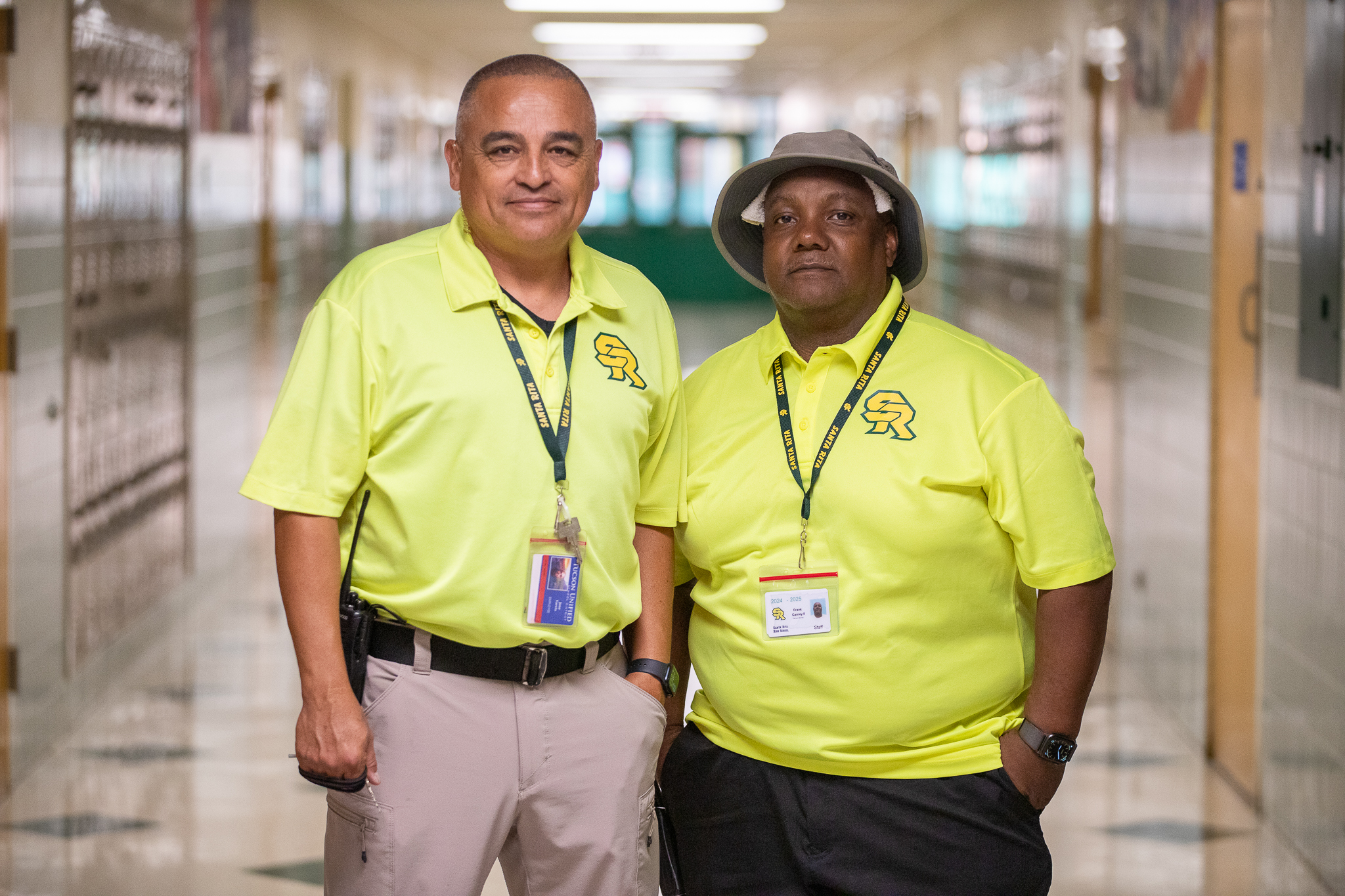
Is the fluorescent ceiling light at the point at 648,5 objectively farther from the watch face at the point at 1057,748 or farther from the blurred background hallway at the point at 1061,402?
the watch face at the point at 1057,748

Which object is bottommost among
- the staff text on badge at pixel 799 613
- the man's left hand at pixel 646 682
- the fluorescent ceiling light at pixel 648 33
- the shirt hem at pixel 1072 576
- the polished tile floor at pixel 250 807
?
the polished tile floor at pixel 250 807

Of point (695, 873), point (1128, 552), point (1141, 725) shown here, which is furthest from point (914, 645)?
point (1128, 552)

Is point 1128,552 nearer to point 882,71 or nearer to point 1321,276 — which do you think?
point 1321,276

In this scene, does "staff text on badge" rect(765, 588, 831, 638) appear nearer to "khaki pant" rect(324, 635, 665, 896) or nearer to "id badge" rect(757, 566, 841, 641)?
"id badge" rect(757, 566, 841, 641)

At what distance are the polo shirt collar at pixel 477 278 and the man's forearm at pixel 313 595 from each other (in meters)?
0.36

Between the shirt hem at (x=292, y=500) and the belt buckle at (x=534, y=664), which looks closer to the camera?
the shirt hem at (x=292, y=500)

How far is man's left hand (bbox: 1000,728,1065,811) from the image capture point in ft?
6.89

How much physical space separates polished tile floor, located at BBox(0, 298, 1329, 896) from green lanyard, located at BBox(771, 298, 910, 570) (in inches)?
75.3

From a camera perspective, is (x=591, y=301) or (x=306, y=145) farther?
(x=306, y=145)

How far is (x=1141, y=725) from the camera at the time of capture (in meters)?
4.96

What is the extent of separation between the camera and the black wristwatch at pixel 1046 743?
2.09 metres

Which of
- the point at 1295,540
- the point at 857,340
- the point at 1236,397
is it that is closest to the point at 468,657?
the point at 857,340

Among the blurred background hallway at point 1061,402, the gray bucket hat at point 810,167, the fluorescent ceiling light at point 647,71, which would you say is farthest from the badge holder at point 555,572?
the fluorescent ceiling light at point 647,71

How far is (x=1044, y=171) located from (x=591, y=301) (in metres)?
6.96
